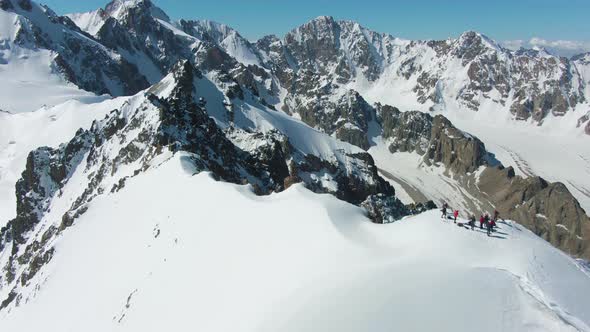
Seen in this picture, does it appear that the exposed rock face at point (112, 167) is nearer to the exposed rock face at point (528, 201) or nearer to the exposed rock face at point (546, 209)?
the exposed rock face at point (546, 209)

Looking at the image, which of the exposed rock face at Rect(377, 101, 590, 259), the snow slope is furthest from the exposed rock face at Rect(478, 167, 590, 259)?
the snow slope

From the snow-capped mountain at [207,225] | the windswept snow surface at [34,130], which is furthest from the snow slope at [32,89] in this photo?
the windswept snow surface at [34,130]

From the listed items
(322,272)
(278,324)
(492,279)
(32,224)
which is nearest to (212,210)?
(322,272)

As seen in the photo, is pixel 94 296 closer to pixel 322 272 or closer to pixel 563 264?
pixel 322 272

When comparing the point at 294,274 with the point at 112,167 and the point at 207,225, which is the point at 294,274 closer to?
the point at 207,225

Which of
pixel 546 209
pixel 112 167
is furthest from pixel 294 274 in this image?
pixel 546 209

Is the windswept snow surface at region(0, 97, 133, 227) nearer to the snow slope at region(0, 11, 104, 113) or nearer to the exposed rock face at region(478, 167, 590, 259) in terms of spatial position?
the snow slope at region(0, 11, 104, 113)
